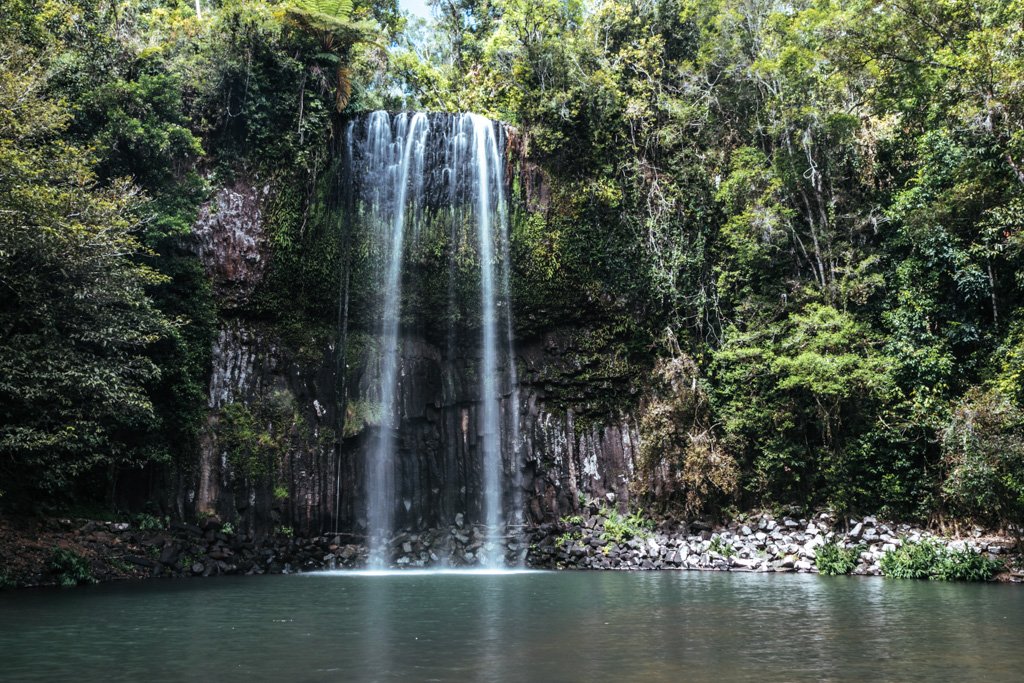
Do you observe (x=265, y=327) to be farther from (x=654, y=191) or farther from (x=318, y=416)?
(x=654, y=191)

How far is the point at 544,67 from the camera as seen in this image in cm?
2170

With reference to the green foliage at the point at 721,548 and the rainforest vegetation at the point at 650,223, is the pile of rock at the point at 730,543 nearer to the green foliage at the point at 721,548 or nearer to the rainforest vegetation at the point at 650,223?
the green foliage at the point at 721,548

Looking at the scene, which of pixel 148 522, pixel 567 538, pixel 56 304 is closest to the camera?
pixel 56 304

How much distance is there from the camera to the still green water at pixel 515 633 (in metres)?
5.86

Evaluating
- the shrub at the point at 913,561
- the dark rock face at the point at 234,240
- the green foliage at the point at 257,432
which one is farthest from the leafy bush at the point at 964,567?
the dark rock face at the point at 234,240

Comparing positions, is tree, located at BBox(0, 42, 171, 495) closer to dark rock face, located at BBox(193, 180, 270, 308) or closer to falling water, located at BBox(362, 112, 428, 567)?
dark rock face, located at BBox(193, 180, 270, 308)

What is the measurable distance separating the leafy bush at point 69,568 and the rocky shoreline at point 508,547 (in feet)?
0.13

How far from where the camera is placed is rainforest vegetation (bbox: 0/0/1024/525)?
45.7ft

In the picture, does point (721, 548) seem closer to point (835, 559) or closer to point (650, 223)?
point (835, 559)

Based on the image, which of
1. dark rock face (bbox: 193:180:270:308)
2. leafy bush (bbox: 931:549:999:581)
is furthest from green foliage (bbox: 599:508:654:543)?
dark rock face (bbox: 193:180:270:308)

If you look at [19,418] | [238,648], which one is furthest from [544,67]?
[238,648]

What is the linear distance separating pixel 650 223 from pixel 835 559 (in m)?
10.1

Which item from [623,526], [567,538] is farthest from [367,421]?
[623,526]

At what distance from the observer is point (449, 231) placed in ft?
66.9
